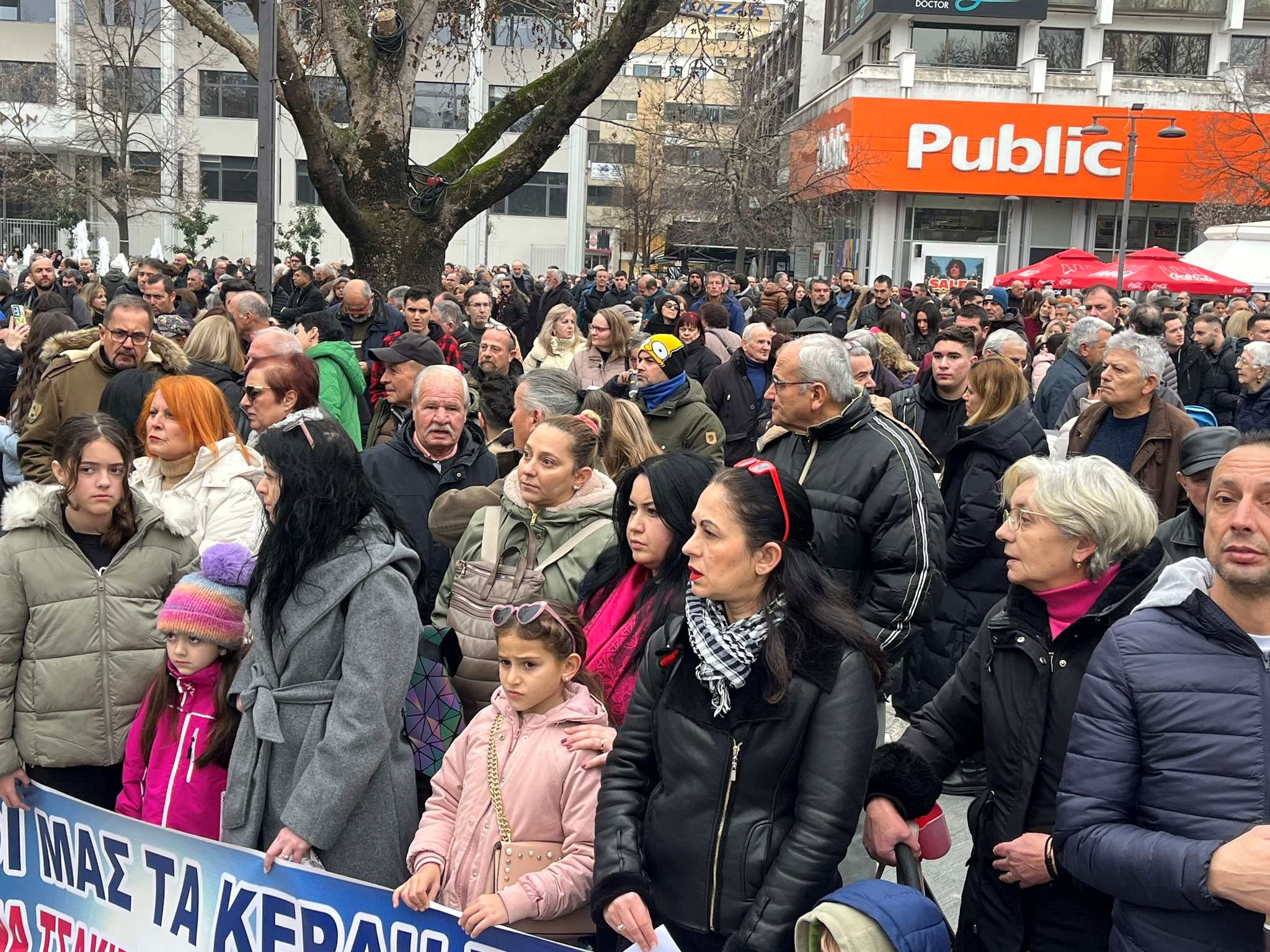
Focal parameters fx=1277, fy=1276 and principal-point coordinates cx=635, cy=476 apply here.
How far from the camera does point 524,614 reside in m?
3.50

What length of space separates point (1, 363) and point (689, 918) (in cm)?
763

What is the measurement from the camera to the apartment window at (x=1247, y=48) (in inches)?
1822

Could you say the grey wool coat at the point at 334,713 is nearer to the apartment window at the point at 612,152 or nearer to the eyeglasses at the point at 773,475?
the eyeglasses at the point at 773,475

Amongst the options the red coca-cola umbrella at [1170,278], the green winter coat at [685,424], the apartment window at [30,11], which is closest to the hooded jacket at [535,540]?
the green winter coat at [685,424]

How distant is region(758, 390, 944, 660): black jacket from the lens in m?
4.25

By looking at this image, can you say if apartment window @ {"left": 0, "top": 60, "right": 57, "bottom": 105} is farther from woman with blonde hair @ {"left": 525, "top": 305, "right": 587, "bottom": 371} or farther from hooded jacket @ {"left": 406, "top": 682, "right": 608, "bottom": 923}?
hooded jacket @ {"left": 406, "top": 682, "right": 608, "bottom": 923}

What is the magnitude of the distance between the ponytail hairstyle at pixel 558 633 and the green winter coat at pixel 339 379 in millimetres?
3813

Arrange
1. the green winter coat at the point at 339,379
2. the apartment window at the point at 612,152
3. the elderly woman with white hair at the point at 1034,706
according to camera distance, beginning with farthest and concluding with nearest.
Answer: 1. the apartment window at the point at 612,152
2. the green winter coat at the point at 339,379
3. the elderly woman with white hair at the point at 1034,706

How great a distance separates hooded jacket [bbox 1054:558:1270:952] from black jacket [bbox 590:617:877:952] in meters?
0.51

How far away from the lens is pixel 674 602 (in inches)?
146

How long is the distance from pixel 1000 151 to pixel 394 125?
35276mm

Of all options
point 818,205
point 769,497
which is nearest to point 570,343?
point 769,497

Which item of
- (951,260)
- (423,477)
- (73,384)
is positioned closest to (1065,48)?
(951,260)

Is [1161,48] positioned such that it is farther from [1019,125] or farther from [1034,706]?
[1034,706]
